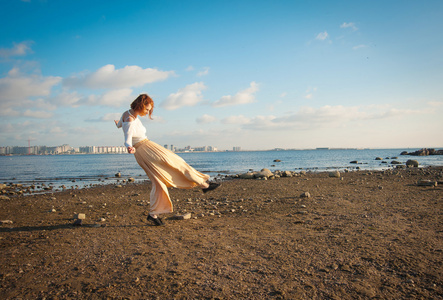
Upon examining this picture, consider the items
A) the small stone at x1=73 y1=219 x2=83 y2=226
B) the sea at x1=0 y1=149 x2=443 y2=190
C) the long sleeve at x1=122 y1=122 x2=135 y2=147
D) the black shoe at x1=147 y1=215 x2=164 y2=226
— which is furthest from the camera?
the sea at x1=0 y1=149 x2=443 y2=190

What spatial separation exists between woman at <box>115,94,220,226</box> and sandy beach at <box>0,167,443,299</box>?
67 cm

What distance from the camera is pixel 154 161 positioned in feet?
20.4

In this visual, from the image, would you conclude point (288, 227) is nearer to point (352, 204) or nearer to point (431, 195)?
point (352, 204)

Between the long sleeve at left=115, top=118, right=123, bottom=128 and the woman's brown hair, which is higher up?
the woman's brown hair

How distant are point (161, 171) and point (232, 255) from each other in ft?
8.97

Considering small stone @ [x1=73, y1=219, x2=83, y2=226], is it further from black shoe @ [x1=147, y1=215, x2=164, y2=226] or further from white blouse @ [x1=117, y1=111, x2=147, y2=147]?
white blouse @ [x1=117, y1=111, x2=147, y2=147]

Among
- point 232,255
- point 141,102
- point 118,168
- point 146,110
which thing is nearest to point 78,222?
point 146,110

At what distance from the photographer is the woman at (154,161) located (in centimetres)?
619

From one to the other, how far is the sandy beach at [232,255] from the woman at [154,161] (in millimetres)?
673

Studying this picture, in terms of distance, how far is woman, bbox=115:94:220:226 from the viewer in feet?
20.3

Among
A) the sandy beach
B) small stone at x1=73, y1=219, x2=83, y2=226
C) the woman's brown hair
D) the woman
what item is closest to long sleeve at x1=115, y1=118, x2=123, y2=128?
the woman

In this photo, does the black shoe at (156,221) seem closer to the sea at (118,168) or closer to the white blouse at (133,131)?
the white blouse at (133,131)

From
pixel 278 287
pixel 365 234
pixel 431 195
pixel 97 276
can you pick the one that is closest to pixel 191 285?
pixel 278 287

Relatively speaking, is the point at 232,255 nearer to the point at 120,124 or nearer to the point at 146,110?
the point at 146,110
